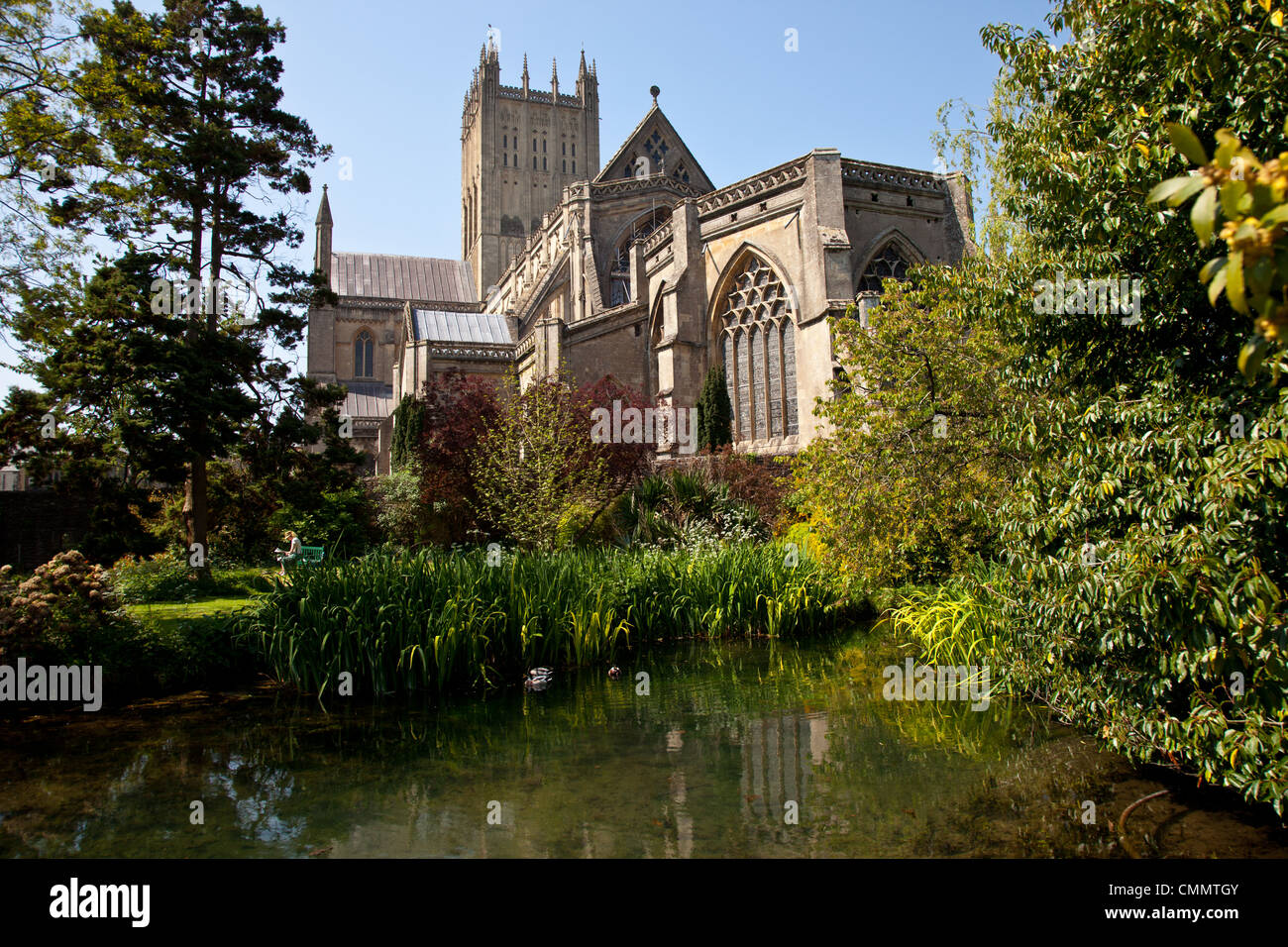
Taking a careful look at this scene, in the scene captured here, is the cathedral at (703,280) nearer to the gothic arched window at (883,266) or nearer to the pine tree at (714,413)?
the gothic arched window at (883,266)

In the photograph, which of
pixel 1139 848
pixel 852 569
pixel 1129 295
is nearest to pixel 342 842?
pixel 1139 848

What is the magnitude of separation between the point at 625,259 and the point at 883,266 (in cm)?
1477

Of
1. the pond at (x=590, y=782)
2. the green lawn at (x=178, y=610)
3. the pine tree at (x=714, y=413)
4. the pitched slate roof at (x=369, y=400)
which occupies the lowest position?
the pond at (x=590, y=782)

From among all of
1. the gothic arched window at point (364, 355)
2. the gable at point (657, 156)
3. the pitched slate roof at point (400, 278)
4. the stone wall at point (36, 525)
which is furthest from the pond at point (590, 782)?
the pitched slate roof at point (400, 278)

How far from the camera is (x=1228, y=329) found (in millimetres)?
4172

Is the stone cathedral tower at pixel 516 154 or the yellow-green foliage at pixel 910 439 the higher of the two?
the stone cathedral tower at pixel 516 154

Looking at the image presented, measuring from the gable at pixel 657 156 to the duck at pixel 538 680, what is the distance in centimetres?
3440

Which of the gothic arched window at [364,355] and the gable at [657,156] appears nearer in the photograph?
the gable at [657,156]

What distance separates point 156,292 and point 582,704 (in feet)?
31.5

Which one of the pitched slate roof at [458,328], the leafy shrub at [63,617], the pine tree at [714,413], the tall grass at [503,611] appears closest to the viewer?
the leafy shrub at [63,617]

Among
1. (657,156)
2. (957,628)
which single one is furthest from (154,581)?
(657,156)

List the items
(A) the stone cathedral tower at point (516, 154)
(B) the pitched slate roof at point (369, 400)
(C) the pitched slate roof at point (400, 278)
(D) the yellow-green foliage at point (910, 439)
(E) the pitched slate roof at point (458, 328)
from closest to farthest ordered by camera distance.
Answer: (D) the yellow-green foliage at point (910, 439) < (E) the pitched slate roof at point (458, 328) < (B) the pitched slate roof at point (369, 400) < (C) the pitched slate roof at point (400, 278) < (A) the stone cathedral tower at point (516, 154)

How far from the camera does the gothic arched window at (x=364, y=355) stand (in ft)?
159
